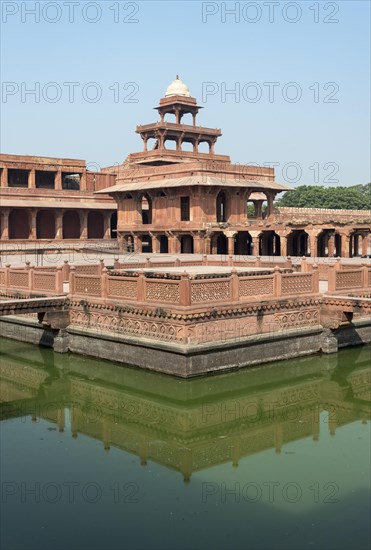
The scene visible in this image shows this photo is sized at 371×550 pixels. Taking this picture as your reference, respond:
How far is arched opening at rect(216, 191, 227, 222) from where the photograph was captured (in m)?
39.7

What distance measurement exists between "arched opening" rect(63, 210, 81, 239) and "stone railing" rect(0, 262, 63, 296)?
1092 inches

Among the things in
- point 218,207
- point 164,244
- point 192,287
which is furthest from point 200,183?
point 192,287

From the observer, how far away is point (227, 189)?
3884 centimetres

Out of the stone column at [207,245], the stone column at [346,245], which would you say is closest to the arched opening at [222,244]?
the stone column at [207,245]

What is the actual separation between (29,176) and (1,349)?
29.4m

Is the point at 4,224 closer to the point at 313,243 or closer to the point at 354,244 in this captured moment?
the point at 313,243

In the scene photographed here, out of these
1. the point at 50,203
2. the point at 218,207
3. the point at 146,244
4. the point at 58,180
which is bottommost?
the point at 146,244

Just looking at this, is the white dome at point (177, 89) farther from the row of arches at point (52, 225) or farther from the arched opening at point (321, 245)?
the arched opening at point (321, 245)

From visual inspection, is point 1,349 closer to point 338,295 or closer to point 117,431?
point 117,431

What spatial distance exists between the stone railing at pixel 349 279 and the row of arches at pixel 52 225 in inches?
1157

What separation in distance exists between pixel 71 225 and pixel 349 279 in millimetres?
33273

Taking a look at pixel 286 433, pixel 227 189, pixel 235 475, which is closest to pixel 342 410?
pixel 286 433

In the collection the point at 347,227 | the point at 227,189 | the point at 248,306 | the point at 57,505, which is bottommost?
the point at 57,505

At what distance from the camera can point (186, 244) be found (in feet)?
132
